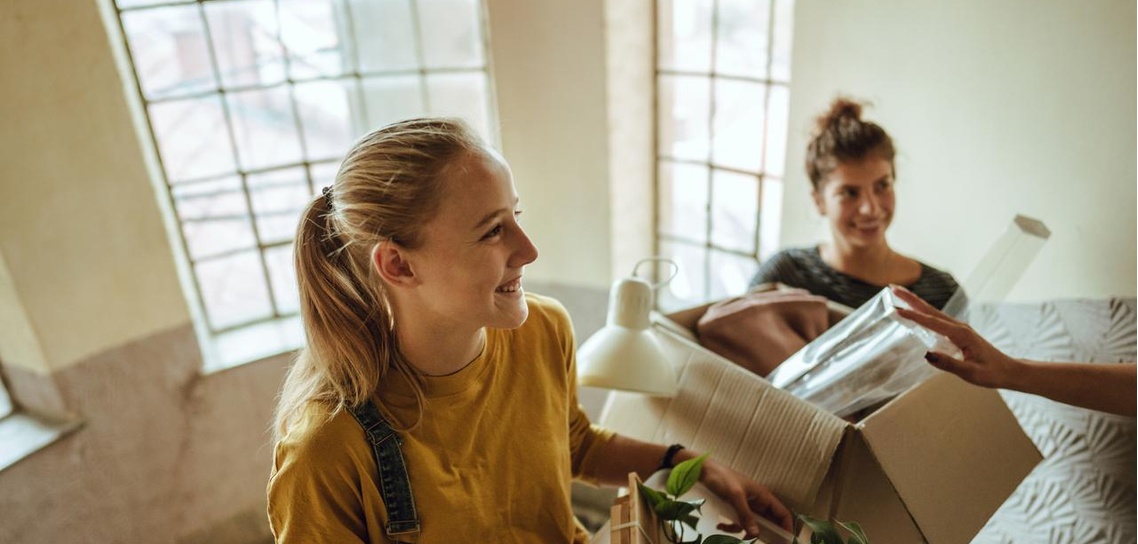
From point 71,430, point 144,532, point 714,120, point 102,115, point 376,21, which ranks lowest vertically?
point 144,532

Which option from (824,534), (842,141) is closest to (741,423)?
(824,534)

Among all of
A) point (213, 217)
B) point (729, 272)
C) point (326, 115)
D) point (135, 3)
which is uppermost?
point (135, 3)

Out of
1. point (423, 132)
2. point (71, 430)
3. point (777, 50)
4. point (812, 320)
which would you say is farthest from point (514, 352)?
point (71, 430)

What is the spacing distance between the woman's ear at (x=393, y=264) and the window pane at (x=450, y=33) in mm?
1799

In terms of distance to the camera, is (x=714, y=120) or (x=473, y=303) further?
(x=714, y=120)

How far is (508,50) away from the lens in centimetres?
287

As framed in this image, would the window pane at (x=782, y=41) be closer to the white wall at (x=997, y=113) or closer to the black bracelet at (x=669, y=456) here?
the white wall at (x=997, y=113)

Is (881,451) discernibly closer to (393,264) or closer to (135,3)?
(393,264)

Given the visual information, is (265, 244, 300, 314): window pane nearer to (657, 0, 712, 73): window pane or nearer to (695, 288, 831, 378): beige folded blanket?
(657, 0, 712, 73): window pane

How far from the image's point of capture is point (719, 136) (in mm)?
2918

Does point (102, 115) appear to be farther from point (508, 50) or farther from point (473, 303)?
point (473, 303)

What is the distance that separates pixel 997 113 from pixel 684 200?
50.9 inches

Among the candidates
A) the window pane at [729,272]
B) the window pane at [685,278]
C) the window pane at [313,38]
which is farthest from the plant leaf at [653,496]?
the window pane at [313,38]

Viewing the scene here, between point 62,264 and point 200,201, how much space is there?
499mm
